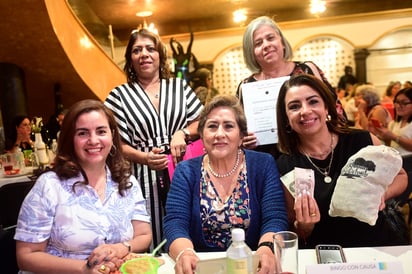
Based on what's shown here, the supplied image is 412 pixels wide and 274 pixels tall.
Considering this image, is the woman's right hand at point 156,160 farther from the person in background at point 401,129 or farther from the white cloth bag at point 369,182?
the person in background at point 401,129

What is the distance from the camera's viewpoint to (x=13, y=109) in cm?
549

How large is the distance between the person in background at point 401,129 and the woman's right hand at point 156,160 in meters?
2.43

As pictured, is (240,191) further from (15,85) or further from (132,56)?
(15,85)

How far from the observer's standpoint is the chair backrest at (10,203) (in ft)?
7.06

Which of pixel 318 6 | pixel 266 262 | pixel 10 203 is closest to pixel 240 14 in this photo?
pixel 318 6

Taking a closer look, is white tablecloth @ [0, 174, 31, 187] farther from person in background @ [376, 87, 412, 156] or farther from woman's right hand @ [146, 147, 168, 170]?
person in background @ [376, 87, 412, 156]

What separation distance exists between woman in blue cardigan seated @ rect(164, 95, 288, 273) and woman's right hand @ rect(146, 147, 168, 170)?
1.07ft

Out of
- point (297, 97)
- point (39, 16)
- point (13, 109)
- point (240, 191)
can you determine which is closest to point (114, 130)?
point (240, 191)

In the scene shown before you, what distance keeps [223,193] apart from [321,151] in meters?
0.55

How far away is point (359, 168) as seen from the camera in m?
1.51

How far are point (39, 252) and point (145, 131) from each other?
3.20ft

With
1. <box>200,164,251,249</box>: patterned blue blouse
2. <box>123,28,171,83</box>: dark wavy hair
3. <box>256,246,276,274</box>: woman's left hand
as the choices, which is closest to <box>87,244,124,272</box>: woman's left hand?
<box>200,164,251,249</box>: patterned blue blouse

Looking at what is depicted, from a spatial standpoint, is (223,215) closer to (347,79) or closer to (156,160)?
(156,160)

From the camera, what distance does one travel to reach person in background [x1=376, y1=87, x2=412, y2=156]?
3.59m
